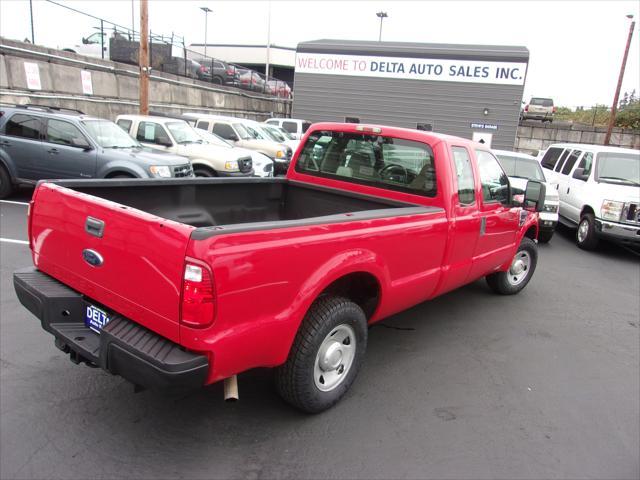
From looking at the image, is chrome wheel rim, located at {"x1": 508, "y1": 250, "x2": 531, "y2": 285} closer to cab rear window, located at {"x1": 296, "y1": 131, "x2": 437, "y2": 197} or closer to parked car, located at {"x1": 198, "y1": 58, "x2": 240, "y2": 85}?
cab rear window, located at {"x1": 296, "y1": 131, "x2": 437, "y2": 197}

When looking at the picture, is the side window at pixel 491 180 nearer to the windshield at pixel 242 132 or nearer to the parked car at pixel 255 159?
the parked car at pixel 255 159

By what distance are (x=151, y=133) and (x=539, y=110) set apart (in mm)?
→ 25068

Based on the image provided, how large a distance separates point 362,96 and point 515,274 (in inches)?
777

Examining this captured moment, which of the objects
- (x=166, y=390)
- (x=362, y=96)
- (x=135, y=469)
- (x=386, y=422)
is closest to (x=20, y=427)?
(x=135, y=469)

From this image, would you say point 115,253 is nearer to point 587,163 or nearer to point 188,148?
point 188,148

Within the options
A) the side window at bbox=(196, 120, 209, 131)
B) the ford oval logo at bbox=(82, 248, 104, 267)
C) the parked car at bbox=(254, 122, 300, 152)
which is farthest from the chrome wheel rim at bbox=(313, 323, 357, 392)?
the parked car at bbox=(254, 122, 300, 152)

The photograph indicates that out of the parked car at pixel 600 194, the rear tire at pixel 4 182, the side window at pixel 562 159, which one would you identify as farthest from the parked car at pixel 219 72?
the parked car at pixel 600 194

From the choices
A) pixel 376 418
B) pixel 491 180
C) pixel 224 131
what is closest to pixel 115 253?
pixel 376 418

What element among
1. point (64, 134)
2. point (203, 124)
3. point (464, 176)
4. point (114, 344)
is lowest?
point (114, 344)

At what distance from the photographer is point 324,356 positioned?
10.1 feet

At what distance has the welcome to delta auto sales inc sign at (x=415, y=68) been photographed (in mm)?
21703

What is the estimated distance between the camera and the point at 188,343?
2.31 meters

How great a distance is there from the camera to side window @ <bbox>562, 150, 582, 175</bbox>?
10.5m

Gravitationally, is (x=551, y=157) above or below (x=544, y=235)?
above
